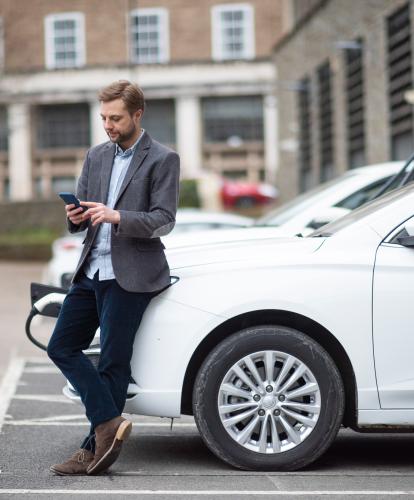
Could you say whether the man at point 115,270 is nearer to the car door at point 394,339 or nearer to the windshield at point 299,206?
the car door at point 394,339

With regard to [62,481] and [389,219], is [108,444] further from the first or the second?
[389,219]

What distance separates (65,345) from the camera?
5.97 m

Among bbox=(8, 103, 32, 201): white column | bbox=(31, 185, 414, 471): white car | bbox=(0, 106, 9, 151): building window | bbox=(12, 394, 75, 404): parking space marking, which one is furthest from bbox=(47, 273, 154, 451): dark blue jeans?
bbox=(8, 103, 32, 201): white column

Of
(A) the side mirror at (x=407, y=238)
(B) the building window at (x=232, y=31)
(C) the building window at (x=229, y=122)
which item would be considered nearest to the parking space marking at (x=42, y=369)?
(A) the side mirror at (x=407, y=238)

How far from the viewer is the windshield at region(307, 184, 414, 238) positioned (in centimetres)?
632

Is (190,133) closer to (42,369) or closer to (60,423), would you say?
(42,369)

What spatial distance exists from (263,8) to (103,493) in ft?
165

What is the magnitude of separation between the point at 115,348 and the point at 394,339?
1.41 metres

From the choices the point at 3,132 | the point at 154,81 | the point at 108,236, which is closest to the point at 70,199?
the point at 108,236

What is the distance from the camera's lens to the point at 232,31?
5509 cm

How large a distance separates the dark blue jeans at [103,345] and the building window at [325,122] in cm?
2295

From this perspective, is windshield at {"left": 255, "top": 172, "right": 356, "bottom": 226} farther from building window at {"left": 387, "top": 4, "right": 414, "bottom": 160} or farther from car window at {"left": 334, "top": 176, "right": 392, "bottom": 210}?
building window at {"left": 387, "top": 4, "right": 414, "bottom": 160}

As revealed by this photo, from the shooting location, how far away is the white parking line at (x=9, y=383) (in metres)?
8.61

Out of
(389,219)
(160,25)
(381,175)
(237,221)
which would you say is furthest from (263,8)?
(389,219)
